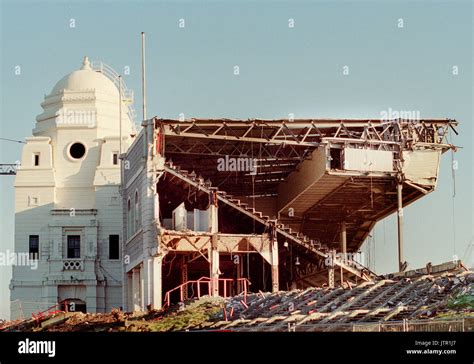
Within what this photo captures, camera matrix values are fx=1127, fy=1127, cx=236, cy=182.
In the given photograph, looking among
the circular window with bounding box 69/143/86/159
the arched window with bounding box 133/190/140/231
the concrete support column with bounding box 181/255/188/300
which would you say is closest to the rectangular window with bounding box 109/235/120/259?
the circular window with bounding box 69/143/86/159

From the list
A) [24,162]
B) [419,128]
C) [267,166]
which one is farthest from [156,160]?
[24,162]

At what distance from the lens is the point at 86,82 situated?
87938mm

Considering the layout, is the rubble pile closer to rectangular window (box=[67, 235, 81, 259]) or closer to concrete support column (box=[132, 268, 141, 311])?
concrete support column (box=[132, 268, 141, 311])

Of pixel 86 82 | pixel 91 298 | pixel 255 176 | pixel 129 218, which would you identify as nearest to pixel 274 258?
pixel 255 176

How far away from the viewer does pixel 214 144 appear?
232 feet

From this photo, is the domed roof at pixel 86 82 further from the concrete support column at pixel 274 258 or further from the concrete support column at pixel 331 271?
the concrete support column at pixel 331 271

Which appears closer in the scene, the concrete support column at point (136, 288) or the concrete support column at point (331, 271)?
the concrete support column at point (331, 271)

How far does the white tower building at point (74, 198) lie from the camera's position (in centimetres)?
8212

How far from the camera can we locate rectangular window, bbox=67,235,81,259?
83.3 m

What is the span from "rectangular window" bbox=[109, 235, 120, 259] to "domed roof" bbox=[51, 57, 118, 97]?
11838 mm

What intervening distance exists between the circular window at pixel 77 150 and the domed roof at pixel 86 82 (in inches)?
173

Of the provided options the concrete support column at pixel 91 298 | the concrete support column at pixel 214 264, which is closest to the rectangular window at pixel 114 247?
the concrete support column at pixel 91 298

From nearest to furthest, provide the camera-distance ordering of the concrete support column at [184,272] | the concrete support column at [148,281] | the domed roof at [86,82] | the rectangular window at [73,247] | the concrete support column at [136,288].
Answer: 1. the concrete support column at [148,281]
2. the concrete support column at [184,272]
3. the concrete support column at [136,288]
4. the rectangular window at [73,247]
5. the domed roof at [86,82]
